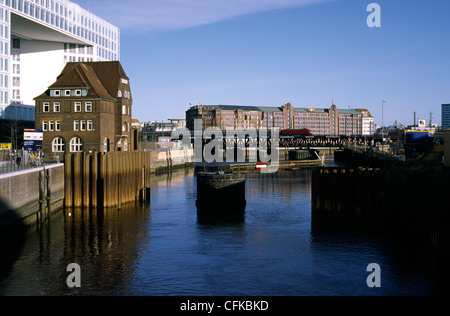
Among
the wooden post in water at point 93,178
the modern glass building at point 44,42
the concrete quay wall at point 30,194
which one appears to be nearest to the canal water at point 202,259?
the concrete quay wall at point 30,194

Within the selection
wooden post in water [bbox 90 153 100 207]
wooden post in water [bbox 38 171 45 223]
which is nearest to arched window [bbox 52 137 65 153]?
wooden post in water [bbox 90 153 100 207]

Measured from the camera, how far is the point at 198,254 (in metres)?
33.3

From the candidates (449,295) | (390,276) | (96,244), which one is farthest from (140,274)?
(449,295)

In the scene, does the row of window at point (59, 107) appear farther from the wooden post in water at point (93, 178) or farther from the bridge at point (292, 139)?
the bridge at point (292, 139)

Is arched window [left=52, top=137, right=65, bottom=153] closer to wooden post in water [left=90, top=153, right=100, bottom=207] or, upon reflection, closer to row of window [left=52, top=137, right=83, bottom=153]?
row of window [left=52, top=137, right=83, bottom=153]

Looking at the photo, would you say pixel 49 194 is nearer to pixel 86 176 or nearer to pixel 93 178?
pixel 86 176

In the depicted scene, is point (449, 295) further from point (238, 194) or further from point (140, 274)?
point (238, 194)

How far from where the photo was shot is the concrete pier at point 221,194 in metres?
49.3

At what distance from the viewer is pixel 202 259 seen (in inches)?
1259

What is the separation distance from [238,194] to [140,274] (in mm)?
23063

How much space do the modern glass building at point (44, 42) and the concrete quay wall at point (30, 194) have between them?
176 feet

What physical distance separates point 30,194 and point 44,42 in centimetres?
8983

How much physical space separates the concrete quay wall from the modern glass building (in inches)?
2107

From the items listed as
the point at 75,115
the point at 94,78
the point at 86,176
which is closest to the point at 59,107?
the point at 75,115
